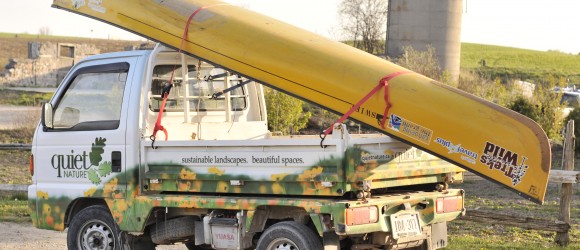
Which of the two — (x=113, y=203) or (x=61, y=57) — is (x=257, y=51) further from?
(x=61, y=57)

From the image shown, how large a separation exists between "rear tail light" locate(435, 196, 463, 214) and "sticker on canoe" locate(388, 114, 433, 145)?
116 cm

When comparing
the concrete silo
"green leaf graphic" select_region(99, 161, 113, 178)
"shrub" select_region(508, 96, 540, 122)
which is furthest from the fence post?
the concrete silo

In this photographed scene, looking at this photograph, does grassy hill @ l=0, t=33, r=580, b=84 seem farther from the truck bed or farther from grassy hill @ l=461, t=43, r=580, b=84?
the truck bed

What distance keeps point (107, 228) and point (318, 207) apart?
287 centimetres

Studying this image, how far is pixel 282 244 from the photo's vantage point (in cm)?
897

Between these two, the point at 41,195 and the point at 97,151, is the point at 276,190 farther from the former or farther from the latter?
the point at 41,195

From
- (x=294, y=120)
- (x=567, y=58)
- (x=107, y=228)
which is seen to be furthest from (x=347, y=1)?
(x=107, y=228)

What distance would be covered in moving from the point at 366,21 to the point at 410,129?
56.0 meters

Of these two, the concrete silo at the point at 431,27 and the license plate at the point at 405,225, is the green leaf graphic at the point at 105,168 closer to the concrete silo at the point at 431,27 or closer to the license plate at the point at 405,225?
the license plate at the point at 405,225

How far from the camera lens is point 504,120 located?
8188mm

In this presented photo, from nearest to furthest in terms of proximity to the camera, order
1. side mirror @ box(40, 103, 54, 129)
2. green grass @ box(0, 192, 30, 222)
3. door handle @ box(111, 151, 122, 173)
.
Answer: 1. door handle @ box(111, 151, 122, 173)
2. side mirror @ box(40, 103, 54, 129)
3. green grass @ box(0, 192, 30, 222)

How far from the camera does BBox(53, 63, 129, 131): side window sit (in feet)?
34.1

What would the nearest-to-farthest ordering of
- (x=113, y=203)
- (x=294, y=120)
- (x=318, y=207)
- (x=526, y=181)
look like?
(x=526, y=181), (x=318, y=207), (x=113, y=203), (x=294, y=120)

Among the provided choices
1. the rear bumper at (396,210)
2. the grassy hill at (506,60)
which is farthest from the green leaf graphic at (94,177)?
the grassy hill at (506,60)
